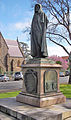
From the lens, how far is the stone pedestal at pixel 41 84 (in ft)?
18.6

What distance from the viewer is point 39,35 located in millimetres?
6336

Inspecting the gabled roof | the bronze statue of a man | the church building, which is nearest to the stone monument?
the bronze statue of a man

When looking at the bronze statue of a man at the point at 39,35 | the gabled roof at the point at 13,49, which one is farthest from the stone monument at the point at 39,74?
the gabled roof at the point at 13,49

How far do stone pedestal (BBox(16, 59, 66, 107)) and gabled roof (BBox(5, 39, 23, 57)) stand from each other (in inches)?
1729

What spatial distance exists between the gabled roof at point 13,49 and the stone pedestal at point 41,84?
43920mm

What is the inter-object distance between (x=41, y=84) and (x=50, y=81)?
0.52m

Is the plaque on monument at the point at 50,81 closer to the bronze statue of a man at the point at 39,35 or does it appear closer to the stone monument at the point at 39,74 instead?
the stone monument at the point at 39,74

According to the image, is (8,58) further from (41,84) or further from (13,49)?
(41,84)

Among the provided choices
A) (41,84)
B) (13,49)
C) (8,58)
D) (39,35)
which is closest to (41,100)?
(41,84)

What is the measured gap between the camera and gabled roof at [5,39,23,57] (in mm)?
50531

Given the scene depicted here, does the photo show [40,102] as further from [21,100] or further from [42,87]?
[21,100]

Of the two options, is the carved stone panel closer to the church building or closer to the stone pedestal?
the stone pedestal

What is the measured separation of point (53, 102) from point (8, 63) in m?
43.5

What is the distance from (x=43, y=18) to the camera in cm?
637
